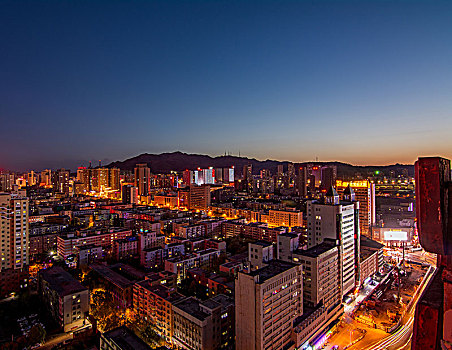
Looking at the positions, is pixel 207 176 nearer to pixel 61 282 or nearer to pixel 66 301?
pixel 61 282

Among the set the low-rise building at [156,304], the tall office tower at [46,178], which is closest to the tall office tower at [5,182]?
the tall office tower at [46,178]

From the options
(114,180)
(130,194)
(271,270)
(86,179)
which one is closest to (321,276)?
(271,270)

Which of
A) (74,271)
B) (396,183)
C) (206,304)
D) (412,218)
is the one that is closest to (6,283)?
(74,271)

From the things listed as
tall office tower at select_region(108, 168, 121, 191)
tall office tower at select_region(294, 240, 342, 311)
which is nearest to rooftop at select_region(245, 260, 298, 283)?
tall office tower at select_region(294, 240, 342, 311)

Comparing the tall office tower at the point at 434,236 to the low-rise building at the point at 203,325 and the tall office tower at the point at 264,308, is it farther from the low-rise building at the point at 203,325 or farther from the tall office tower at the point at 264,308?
the low-rise building at the point at 203,325

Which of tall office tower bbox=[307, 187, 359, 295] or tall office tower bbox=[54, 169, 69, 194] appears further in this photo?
tall office tower bbox=[54, 169, 69, 194]

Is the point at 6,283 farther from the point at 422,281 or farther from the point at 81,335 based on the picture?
the point at 422,281

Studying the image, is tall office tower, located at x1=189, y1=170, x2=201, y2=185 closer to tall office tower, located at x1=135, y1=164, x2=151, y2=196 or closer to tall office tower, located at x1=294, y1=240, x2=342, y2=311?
tall office tower, located at x1=135, y1=164, x2=151, y2=196
